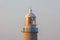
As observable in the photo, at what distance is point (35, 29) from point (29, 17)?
1.86 metres

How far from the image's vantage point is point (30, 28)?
9419 cm

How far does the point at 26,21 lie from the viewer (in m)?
94.3

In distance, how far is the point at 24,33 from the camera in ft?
309

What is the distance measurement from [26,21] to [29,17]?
73 cm

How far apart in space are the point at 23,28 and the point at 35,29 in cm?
166

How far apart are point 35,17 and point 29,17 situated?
34.8 inches

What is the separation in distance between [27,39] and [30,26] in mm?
1856

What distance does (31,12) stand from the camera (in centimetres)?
9438

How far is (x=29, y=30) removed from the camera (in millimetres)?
94062

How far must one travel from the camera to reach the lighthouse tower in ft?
308

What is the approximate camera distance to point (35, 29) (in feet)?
309

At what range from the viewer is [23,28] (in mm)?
94375

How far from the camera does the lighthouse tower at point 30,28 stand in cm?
9394

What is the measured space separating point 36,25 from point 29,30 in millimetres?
1241
